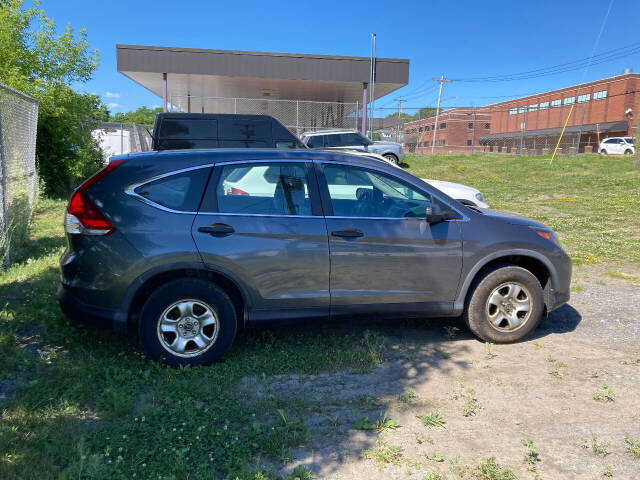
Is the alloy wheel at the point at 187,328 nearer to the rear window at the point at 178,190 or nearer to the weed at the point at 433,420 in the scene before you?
the rear window at the point at 178,190

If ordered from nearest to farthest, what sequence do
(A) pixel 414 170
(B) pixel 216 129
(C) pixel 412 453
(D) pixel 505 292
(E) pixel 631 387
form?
1. (C) pixel 412 453
2. (E) pixel 631 387
3. (D) pixel 505 292
4. (B) pixel 216 129
5. (A) pixel 414 170

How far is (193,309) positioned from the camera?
12.9 ft

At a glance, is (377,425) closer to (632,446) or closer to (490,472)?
(490,472)

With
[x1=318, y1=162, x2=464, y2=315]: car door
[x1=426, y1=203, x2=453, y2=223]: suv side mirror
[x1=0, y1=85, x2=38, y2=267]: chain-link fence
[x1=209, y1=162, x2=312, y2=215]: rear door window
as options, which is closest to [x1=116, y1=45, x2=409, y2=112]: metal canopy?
[x1=0, y1=85, x2=38, y2=267]: chain-link fence

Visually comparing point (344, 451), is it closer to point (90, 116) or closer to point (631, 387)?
point (631, 387)

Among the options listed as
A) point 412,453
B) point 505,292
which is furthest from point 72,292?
point 505,292

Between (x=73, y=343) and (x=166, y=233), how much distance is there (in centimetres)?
151

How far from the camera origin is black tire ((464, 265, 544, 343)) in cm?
450

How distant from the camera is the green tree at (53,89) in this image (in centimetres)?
1209

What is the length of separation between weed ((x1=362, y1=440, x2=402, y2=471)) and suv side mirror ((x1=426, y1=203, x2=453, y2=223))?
1.98 metres

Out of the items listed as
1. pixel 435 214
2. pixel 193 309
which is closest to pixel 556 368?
pixel 435 214

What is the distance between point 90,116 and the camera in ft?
49.9

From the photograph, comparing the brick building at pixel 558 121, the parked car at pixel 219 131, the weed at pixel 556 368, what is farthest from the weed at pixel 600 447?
the brick building at pixel 558 121

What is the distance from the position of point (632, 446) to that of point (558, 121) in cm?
5863
